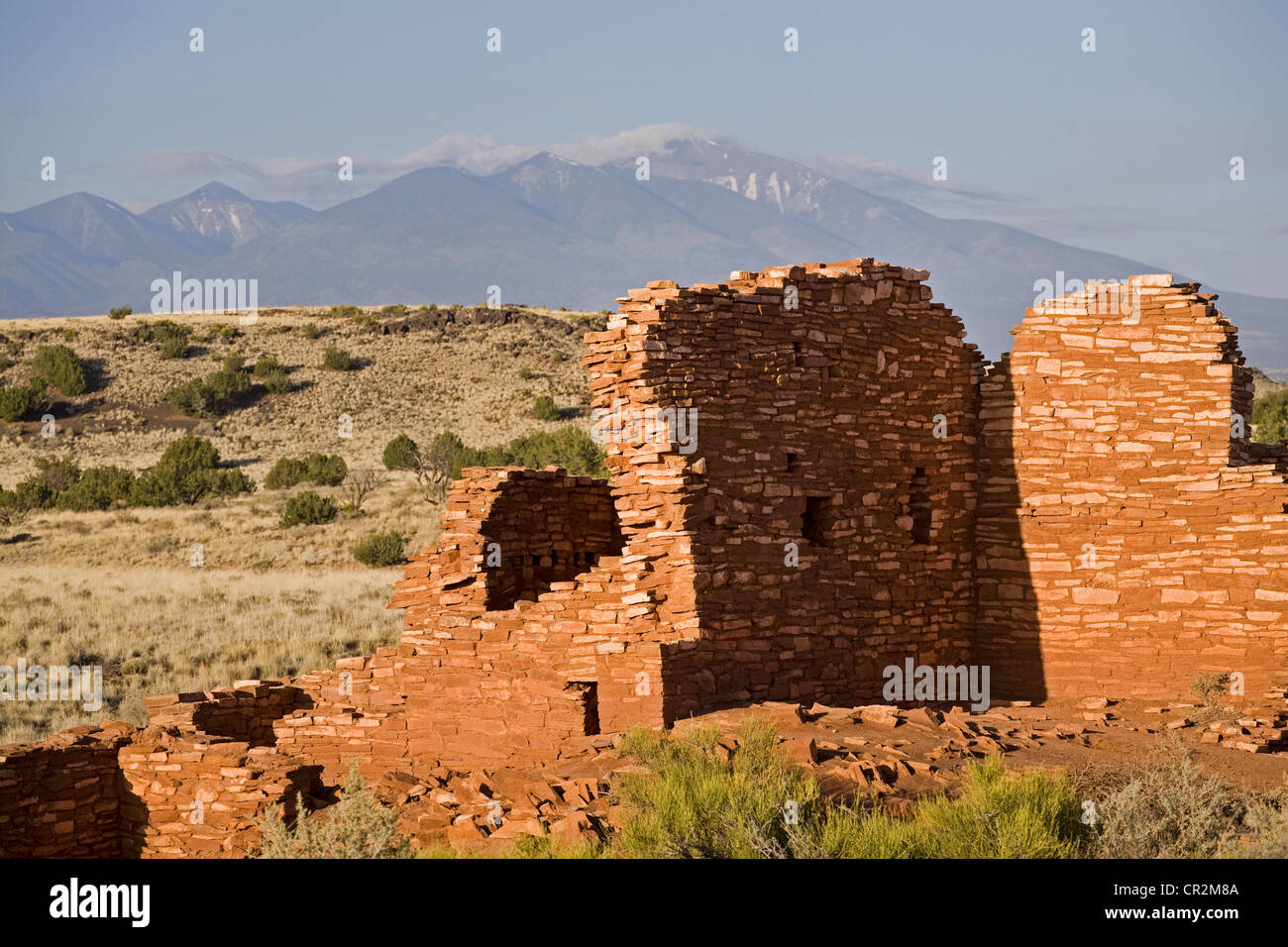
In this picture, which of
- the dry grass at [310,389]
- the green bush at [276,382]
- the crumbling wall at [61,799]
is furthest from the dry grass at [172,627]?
the green bush at [276,382]

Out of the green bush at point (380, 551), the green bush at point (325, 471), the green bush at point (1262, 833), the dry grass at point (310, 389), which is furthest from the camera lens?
the dry grass at point (310, 389)

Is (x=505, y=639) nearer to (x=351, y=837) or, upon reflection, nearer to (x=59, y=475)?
(x=351, y=837)

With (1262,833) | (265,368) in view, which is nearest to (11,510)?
(265,368)

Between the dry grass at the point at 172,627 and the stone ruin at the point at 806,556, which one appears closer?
the stone ruin at the point at 806,556

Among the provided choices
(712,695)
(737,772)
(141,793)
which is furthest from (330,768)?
(737,772)

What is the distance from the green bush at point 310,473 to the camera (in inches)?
1690

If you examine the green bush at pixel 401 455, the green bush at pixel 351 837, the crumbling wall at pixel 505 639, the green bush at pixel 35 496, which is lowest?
the green bush at pixel 351 837

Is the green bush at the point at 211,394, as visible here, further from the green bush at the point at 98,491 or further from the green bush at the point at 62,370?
the green bush at the point at 98,491

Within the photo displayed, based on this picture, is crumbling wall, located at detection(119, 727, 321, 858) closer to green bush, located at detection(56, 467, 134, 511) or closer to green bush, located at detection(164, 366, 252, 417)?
green bush, located at detection(56, 467, 134, 511)

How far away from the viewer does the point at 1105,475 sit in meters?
13.6

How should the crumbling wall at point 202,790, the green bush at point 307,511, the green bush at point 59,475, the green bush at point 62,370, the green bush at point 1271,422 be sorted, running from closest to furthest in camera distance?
1. the crumbling wall at point 202,790
2. the green bush at point 1271,422
3. the green bush at point 307,511
4. the green bush at point 59,475
5. the green bush at point 62,370

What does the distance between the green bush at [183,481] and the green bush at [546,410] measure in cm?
1153

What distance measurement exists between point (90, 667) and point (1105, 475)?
53.1ft

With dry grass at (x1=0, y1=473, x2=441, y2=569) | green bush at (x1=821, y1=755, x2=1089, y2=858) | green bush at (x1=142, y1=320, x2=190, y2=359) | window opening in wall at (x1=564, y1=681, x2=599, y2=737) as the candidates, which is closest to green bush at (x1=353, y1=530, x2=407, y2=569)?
dry grass at (x1=0, y1=473, x2=441, y2=569)
